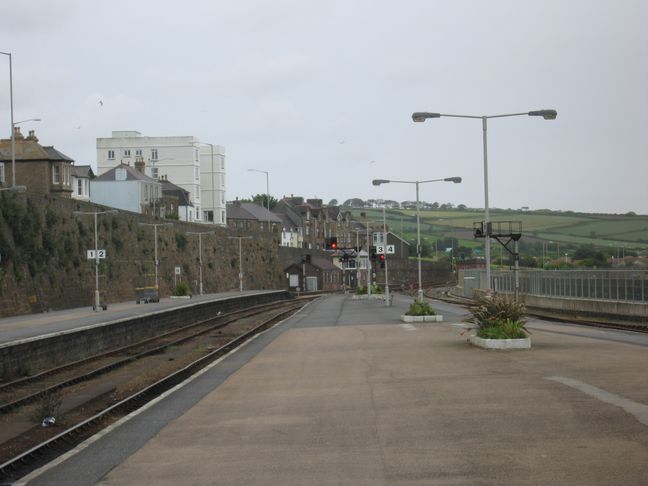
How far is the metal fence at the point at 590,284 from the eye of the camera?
152 feet

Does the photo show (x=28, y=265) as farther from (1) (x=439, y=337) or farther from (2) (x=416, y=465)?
(2) (x=416, y=465)

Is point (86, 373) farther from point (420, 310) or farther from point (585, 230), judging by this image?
point (585, 230)

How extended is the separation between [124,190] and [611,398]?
99831 millimetres

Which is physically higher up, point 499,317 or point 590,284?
point 590,284

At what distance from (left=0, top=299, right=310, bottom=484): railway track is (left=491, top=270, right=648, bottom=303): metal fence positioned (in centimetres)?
1843

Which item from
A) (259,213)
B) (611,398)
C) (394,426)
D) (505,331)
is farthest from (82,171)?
(394,426)

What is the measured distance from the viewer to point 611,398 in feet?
51.2

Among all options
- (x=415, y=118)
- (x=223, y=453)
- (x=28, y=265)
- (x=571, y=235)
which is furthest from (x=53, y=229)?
(x=571, y=235)

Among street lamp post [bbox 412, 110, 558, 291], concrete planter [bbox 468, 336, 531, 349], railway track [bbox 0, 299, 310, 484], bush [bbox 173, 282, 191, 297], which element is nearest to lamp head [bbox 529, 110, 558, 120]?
street lamp post [bbox 412, 110, 558, 291]

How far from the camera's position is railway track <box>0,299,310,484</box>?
14487 mm

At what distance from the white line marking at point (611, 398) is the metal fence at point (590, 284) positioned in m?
28.4

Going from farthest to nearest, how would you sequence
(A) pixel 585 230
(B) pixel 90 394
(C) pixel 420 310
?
(A) pixel 585 230
(C) pixel 420 310
(B) pixel 90 394

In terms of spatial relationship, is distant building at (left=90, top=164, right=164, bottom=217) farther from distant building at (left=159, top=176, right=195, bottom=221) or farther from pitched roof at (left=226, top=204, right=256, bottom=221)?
pitched roof at (left=226, top=204, right=256, bottom=221)

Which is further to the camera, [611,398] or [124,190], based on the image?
[124,190]
